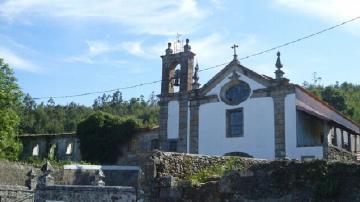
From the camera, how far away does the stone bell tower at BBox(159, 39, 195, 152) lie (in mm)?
29859

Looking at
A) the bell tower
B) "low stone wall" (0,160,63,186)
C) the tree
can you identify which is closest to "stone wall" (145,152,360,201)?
the bell tower

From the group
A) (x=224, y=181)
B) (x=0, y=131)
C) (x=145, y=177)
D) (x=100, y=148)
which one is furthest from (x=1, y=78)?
(x=224, y=181)

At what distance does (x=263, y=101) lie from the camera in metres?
27.2

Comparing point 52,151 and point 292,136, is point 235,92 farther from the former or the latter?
point 52,151

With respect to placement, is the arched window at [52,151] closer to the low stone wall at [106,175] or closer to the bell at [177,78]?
the low stone wall at [106,175]

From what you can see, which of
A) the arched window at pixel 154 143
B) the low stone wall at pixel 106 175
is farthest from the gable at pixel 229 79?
the low stone wall at pixel 106 175

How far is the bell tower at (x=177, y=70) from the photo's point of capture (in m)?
30.2

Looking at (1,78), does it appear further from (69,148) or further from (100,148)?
(100,148)

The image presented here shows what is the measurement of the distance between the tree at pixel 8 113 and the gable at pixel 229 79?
15.8 m

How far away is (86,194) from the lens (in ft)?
56.0

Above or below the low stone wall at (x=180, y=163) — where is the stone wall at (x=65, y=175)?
below

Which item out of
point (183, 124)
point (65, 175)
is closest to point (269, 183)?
point (183, 124)

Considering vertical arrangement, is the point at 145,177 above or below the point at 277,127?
below

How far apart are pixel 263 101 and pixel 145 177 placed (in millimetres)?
13954
